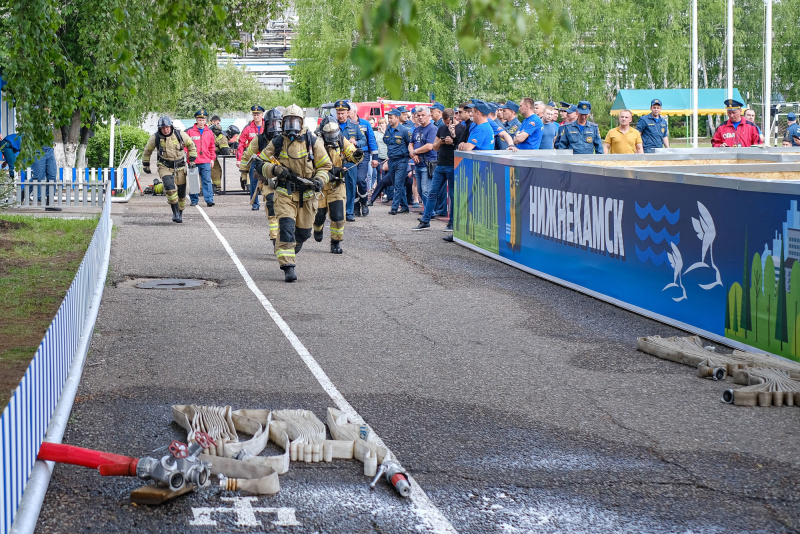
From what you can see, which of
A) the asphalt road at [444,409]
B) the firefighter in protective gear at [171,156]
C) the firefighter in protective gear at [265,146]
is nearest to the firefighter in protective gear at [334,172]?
the firefighter in protective gear at [265,146]

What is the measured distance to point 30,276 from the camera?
41.9 feet

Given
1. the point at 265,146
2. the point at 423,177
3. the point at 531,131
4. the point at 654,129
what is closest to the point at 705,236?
the point at 265,146

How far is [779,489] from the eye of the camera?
5277 millimetres

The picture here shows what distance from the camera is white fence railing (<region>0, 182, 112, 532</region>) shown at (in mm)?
4082

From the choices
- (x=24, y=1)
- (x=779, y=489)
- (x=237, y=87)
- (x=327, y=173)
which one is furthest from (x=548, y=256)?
(x=237, y=87)

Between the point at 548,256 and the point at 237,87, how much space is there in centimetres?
7294

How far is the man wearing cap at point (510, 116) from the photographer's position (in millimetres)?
19017

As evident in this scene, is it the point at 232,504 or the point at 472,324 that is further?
the point at 472,324

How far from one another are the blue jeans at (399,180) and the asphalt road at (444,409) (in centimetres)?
860

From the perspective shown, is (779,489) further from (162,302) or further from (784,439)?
(162,302)

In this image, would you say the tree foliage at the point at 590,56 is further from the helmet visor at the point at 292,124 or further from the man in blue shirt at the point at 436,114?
the helmet visor at the point at 292,124

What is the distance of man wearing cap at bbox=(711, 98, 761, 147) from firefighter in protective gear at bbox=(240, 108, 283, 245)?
11.0 m

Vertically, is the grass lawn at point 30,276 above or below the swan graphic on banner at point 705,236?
below

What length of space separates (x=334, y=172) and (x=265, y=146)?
36.2 inches
